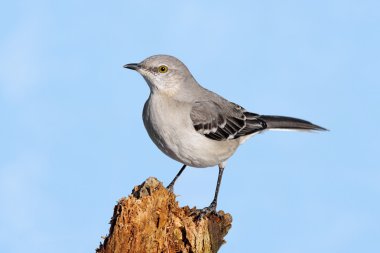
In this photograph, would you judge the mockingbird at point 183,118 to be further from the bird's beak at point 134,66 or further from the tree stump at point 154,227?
the tree stump at point 154,227

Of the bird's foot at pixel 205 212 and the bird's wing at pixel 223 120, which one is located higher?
the bird's wing at pixel 223 120

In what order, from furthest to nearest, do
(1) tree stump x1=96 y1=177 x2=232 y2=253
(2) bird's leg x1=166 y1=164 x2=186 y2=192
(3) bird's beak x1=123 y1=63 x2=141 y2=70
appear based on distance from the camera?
(2) bird's leg x1=166 y1=164 x2=186 y2=192, (3) bird's beak x1=123 y1=63 x2=141 y2=70, (1) tree stump x1=96 y1=177 x2=232 y2=253

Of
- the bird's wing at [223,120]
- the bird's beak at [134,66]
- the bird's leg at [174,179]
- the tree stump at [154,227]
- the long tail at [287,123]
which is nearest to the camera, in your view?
the tree stump at [154,227]

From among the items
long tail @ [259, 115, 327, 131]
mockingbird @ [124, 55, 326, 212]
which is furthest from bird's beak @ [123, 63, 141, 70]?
long tail @ [259, 115, 327, 131]

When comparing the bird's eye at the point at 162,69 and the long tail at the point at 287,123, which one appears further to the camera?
the long tail at the point at 287,123

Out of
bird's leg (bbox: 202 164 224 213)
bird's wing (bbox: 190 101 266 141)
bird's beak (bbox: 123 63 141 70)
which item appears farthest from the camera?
bird's leg (bbox: 202 164 224 213)

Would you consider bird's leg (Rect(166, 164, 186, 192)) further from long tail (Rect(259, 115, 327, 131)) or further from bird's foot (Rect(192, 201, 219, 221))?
long tail (Rect(259, 115, 327, 131))

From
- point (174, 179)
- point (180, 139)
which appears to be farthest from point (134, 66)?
point (174, 179)

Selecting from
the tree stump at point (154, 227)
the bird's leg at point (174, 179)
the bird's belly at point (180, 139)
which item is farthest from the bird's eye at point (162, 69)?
the bird's leg at point (174, 179)
